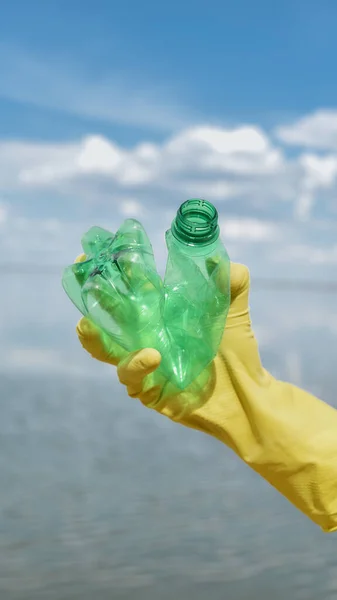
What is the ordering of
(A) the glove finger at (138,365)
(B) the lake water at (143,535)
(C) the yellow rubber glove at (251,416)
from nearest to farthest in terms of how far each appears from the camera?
(A) the glove finger at (138,365)
(C) the yellow rubber glove at (251,416)
(B) the lake water at (143,535)

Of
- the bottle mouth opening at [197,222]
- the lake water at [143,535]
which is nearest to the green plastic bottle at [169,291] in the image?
the bottle mouth opening at [197,222]

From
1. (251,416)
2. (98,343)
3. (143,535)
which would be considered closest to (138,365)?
(98,343)

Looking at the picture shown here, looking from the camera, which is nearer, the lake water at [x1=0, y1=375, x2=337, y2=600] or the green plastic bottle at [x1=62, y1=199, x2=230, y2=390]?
the green plastic bottle at [x1=62, y1=199, x2=230, y2=390]

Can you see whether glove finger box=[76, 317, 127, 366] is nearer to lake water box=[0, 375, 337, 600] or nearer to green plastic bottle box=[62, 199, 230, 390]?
green plastic bottle box=[62, 199, 230, 390]

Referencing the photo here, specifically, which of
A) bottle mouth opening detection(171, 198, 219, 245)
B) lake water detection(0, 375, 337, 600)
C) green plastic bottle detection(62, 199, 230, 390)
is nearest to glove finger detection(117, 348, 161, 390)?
green plastic bottle detection(62, 199, 230, 390)

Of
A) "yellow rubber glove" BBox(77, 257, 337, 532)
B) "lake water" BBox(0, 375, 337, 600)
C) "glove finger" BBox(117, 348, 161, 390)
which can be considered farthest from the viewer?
"lake water" BBox(0, 375, 337, 600)

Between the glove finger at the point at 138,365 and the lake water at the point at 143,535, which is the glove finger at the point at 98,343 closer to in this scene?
the glove finger at the point at 138,365
